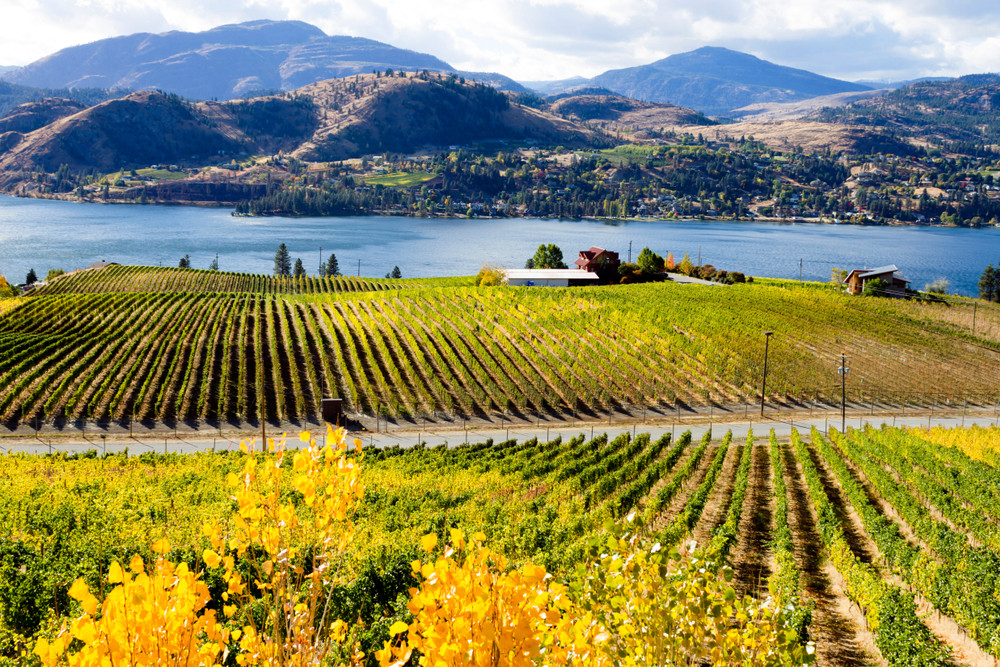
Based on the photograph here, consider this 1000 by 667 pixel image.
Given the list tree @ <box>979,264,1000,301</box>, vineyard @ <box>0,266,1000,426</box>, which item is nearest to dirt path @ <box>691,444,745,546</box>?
vineyard @ <box>0,266,1000,426</box>

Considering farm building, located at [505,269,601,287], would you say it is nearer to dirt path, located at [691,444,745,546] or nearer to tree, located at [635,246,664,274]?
tree, located at [635,246,664,274]

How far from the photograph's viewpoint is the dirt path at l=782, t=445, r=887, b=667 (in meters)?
13.3

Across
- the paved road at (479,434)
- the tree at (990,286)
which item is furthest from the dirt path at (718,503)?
the tree at (990,286)

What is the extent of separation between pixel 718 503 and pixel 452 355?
27954 mm

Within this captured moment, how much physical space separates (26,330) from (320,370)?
23.4m

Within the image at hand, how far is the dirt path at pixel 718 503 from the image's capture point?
20.7m

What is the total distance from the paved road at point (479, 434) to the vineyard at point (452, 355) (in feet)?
Result: 9.17

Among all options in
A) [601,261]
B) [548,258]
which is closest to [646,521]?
[601,261]

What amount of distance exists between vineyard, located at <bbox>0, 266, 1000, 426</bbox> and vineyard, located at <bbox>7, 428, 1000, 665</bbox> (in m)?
10.6

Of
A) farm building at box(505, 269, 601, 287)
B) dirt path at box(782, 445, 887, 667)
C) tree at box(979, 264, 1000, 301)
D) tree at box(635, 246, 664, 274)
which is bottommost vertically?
dirt path at box(782, 445, 887, 667)

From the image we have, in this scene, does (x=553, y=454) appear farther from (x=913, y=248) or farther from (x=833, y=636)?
(x=913, y=248)

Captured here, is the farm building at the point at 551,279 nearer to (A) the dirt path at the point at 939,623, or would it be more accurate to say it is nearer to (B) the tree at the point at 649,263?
(B) the tree at the point at 649,263

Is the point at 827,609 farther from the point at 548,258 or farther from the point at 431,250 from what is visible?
the point at 431,250

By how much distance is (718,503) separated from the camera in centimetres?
2434
